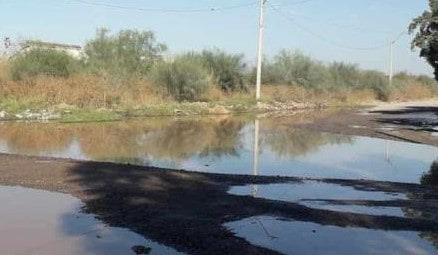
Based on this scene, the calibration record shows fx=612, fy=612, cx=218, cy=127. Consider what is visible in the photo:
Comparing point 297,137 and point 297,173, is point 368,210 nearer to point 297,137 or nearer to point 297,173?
point 297,173

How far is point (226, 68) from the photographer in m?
55.3

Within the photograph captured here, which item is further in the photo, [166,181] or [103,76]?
[103,76]

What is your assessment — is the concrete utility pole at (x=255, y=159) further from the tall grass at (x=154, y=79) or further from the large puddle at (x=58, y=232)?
the tall grass at (x=154, y=79)

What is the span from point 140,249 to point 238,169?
8507mm

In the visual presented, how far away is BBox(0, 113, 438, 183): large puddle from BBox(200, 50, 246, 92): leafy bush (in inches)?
951

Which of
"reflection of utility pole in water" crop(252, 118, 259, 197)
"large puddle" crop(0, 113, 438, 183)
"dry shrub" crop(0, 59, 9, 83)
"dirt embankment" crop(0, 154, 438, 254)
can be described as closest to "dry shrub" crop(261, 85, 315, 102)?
"dry shrub" crop(0, 59, 9, 83)

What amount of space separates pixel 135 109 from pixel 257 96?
16.2 meters

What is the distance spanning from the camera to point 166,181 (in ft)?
44.3

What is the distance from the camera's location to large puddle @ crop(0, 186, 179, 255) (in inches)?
325

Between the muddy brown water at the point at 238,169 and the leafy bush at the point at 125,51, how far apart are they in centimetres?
1828

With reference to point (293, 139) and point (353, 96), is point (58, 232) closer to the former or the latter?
point (293, 139)

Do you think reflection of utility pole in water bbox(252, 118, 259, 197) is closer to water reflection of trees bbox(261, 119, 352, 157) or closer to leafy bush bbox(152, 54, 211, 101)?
water reflection of trees bbox(261, 119, 352, 157)

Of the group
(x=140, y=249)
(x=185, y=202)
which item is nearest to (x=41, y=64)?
(x=185, y=202)

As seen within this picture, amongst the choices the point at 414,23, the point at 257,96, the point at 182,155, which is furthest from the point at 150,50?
the point at 182,155
